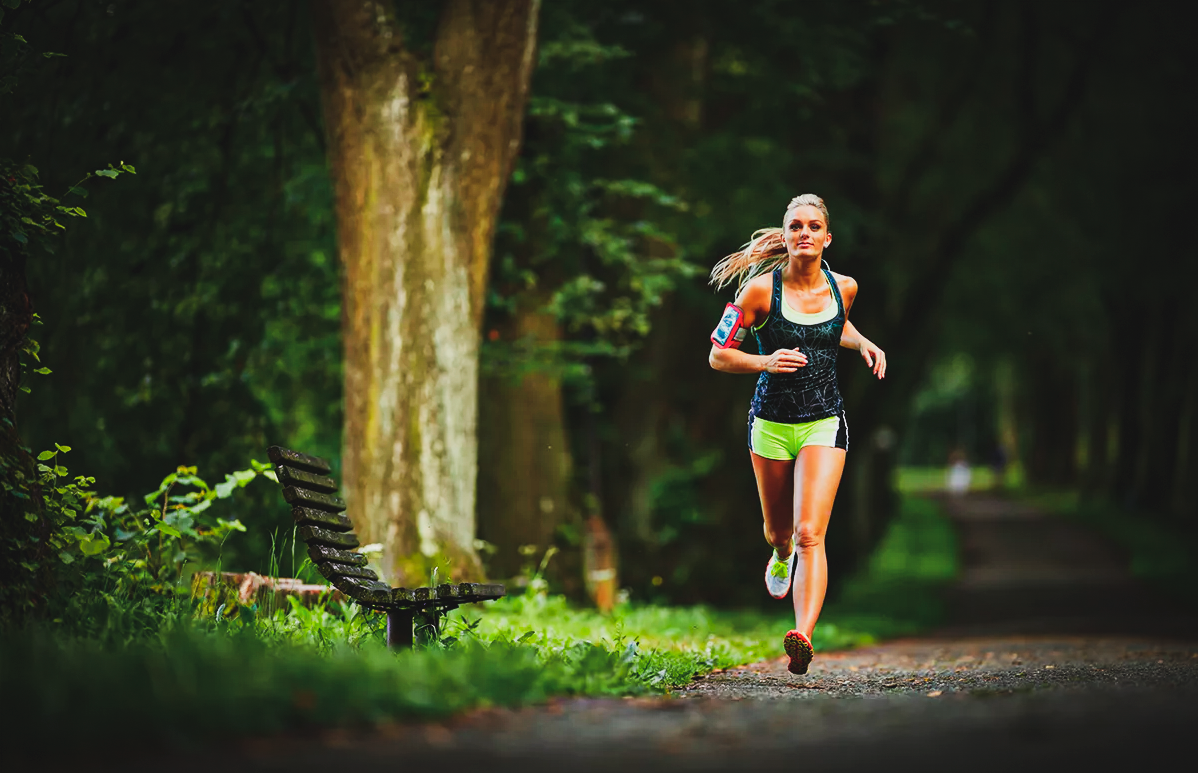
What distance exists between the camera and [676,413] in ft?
65.8

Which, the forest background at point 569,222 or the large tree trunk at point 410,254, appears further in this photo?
the forest background at point 569,222

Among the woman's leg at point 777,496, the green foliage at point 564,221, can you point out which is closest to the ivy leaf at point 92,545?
the woman's leg at point 777,496

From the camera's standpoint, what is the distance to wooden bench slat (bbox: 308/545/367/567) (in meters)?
7.01

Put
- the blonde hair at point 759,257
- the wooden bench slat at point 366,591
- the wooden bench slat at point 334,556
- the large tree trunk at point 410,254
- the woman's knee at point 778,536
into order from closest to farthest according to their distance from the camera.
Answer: the wooden bench slat at point 366,591 → the wooden bench slat at point 334,556 → the blonde hair at point 759,257 → the woman's knee at point 778,536 → the large tree trunk at point 410,254

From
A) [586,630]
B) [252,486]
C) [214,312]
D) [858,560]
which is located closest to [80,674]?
[586,630]

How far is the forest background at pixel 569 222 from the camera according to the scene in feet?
39.6

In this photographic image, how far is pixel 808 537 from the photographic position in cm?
709

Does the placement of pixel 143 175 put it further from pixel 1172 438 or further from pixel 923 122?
pixel 1172 438

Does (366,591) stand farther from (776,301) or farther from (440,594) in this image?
(776,301)

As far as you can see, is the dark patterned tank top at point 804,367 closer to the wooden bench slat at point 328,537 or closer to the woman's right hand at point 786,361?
the woman's right hand at point 786,361

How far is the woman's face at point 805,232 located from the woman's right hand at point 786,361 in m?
0.55

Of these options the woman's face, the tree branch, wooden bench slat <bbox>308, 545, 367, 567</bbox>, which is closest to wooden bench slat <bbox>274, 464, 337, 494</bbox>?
wooden bench slat <bbox>308, 545, 367, 567</bbox>

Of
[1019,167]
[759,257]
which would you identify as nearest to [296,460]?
[759,257]

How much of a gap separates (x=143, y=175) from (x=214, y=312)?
1315 millimetres
